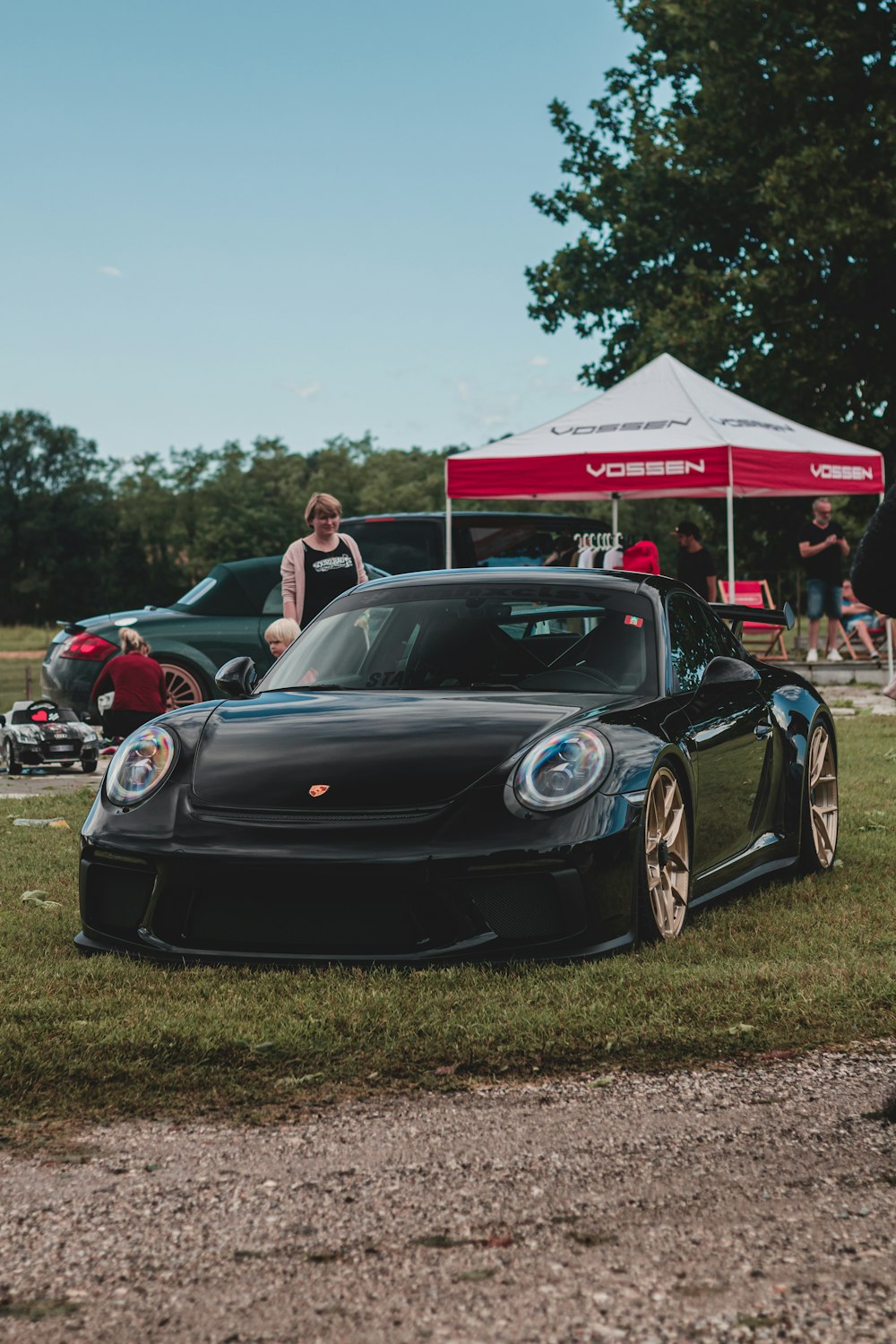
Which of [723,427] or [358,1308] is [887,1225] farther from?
[723,427]

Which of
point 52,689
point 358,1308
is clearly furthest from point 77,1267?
point 52,689

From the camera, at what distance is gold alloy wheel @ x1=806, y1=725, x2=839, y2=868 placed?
6793mm

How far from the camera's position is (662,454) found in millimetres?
16953

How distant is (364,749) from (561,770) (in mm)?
616

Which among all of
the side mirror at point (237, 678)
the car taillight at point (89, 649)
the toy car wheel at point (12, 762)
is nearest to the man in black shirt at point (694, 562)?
the car taillight at point (89, 649)

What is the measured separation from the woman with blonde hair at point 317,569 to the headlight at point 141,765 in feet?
15.0

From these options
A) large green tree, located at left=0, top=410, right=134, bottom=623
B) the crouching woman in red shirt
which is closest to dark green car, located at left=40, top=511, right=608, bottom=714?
the crouching woman in red shirt

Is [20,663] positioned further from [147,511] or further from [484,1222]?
[147,511]

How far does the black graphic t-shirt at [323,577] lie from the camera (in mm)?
9930

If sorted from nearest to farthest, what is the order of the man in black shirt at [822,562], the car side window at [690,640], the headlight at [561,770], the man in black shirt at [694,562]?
1. the headlight at [561,770]
2. the car side window at [690,640]
3. the man in black shirt at [694,562]
4. the man in black shirt at [822,562]

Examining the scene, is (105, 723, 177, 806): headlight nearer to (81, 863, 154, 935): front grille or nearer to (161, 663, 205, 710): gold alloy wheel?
(81, 863, 154, 935): front grille

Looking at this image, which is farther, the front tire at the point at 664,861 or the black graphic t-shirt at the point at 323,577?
the black graphic t-shirt at the point at 323,577

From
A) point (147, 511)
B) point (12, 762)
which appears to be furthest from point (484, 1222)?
point (147, 511)

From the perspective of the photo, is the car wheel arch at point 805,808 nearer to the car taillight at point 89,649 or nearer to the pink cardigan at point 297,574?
the pink cardigan at point 297,574
